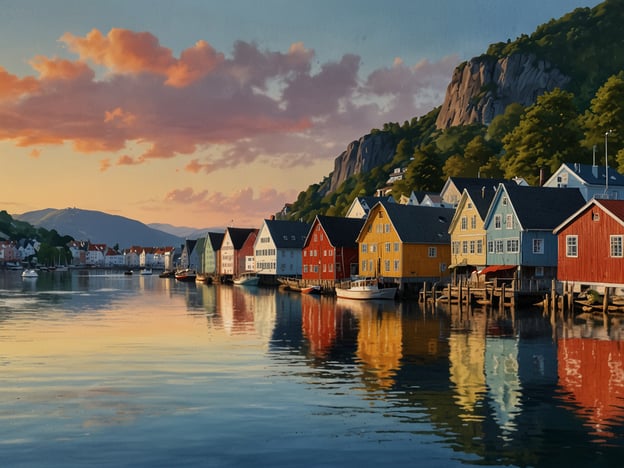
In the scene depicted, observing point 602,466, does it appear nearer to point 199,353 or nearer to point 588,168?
point 199,353

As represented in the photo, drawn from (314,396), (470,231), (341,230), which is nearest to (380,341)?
(314,396)

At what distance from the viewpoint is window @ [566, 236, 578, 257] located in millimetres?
58969

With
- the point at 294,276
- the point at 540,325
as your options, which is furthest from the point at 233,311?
the point at 294,276

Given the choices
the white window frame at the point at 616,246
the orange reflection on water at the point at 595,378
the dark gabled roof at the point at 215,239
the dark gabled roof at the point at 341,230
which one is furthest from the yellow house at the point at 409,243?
the dark gabled roof at the point at 215,239

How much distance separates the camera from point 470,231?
78750 millimetres

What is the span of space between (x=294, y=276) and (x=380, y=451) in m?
110

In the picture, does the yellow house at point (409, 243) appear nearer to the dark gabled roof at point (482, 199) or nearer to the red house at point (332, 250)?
the dark gabled roof at point (482, 199)

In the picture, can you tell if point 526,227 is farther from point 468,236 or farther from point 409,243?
point 409,243

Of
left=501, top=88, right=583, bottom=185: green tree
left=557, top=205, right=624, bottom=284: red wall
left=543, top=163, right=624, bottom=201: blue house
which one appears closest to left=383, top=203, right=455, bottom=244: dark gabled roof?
left=543, top=163, right=624, bottom=201: blue house

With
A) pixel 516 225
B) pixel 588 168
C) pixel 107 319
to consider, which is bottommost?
pixel 107 319

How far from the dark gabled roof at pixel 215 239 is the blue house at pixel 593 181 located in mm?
108826

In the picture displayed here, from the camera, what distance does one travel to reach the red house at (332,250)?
101m

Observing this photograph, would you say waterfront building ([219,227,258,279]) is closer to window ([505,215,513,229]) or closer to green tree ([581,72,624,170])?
green tree ([581,72,624,170])

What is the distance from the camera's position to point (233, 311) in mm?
63812
